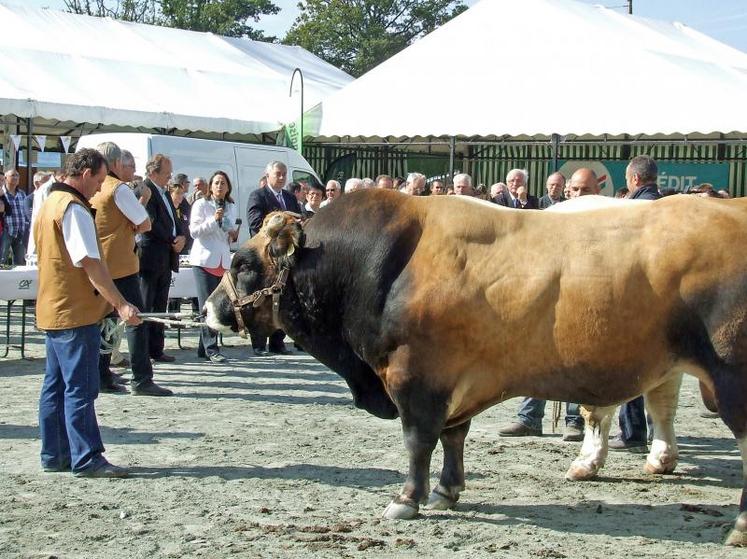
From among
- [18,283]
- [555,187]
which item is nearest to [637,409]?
[555,187]

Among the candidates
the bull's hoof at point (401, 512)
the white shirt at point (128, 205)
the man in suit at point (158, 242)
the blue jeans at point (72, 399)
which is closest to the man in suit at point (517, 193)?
the man in suit at point (158, 242)

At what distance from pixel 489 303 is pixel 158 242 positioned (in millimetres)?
6228

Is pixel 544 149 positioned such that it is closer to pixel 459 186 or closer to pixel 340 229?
pixel 459 186

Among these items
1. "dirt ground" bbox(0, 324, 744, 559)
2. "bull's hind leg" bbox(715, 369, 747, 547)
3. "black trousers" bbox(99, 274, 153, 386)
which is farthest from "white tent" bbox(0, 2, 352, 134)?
"bull's hind leg" bbox(715, 369, 747, 547)

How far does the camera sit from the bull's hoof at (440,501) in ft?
20.3

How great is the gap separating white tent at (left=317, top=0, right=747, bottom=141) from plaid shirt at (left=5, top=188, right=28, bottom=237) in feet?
19.1

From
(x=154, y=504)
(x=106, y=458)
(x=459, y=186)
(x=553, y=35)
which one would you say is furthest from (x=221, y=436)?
(x=553, y=35)

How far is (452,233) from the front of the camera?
5.84 m

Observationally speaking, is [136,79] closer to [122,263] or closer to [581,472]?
[122,263]

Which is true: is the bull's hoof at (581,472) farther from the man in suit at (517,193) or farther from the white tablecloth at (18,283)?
the white tablecloth at (18,283)

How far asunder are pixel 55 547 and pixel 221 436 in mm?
2890

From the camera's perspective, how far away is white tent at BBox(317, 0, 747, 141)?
687 inches

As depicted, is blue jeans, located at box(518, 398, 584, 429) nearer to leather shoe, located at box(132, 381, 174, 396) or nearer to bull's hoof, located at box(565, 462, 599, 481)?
bull's hoof, located at box(565, 462, 599, 481)

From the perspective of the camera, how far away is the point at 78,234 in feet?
21.9
